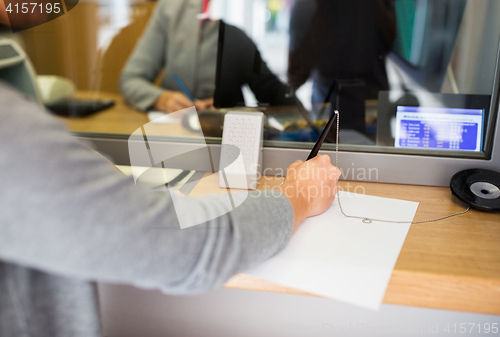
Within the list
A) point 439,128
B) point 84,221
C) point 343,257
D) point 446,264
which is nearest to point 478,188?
point 439,128

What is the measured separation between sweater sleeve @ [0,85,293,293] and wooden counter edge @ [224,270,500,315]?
0.13 meters

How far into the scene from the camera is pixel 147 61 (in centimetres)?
Result: 163

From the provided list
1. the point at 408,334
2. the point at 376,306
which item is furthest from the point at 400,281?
the point at 408,334

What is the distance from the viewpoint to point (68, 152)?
13.8 inches

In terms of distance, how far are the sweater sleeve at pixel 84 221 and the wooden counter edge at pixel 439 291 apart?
127mm

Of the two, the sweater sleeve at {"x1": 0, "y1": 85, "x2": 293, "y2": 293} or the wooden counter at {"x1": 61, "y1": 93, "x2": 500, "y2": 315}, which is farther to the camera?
the wooden counter at {"x1": 61, "y1": 93, "x2": 500, "y2": 315}

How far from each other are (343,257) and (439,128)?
0.47 m

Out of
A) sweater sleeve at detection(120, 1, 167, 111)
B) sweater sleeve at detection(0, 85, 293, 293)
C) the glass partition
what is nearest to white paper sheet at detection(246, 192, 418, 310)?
sweater sleeve at detection(0, 85, 293, 293)

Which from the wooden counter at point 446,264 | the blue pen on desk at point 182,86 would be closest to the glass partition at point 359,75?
the wooden counter at point 446,264

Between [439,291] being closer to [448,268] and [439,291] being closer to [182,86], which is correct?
[448,268]

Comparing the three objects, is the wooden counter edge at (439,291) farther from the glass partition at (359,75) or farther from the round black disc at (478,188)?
the glass partition at (359,75)

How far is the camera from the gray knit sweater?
13.1 inches

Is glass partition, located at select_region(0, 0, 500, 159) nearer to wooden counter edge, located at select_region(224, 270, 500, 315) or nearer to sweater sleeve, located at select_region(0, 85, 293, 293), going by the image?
wooden counter edge, located at select_region(224, 270, 500, 315)

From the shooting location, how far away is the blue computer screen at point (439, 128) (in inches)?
32.3
